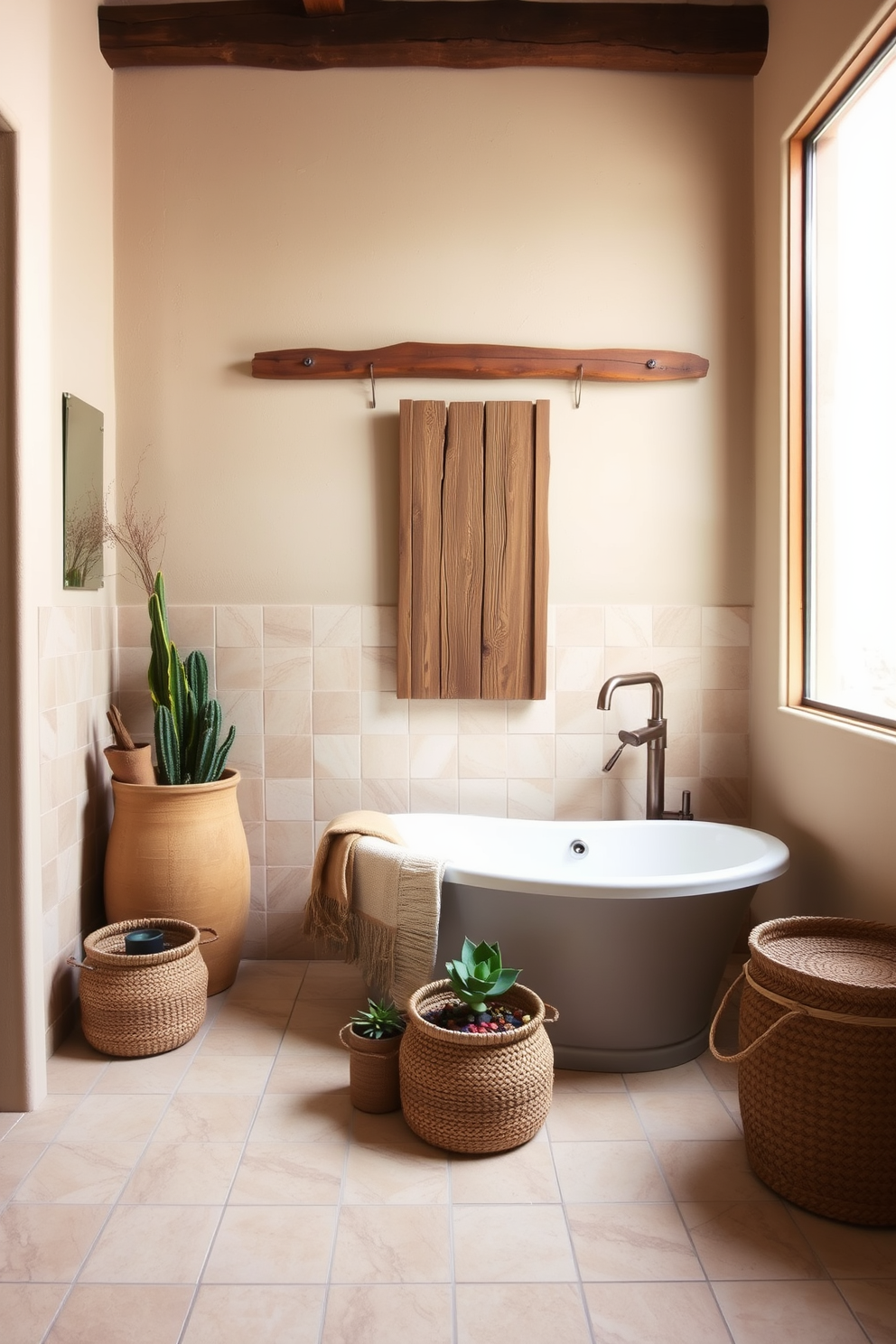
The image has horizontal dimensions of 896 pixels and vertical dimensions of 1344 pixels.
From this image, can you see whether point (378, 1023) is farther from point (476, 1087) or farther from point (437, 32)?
point (437, 32)

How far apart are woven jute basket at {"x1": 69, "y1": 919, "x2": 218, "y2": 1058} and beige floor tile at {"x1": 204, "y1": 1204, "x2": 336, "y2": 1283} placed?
71 cm

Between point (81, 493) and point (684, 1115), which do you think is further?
point (81, 493)

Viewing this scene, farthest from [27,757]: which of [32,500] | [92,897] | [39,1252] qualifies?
[39,1252]

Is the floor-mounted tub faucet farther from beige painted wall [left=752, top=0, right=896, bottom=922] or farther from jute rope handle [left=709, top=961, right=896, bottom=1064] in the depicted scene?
jute rope handle [left=709, top=961, right=896, bottom=1064]

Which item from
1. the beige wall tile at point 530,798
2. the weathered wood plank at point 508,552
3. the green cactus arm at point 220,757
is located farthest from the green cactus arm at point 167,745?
the beige wall tile at point 530,798

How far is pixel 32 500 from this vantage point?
7.44 ft

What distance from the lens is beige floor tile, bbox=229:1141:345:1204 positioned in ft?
6.13

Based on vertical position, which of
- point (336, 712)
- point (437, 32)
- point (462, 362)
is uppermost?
point (437, 32)

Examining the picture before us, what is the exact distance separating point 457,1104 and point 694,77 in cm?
315

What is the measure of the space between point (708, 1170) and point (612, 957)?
0.50 metres

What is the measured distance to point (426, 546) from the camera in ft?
9.88

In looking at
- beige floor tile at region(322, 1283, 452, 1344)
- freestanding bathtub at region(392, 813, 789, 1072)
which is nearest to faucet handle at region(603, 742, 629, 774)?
freestanding bathtub at region(392, 813, 789, 1072)

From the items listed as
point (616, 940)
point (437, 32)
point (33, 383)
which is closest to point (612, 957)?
point (616, 940)

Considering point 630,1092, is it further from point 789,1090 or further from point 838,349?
point 838,349
